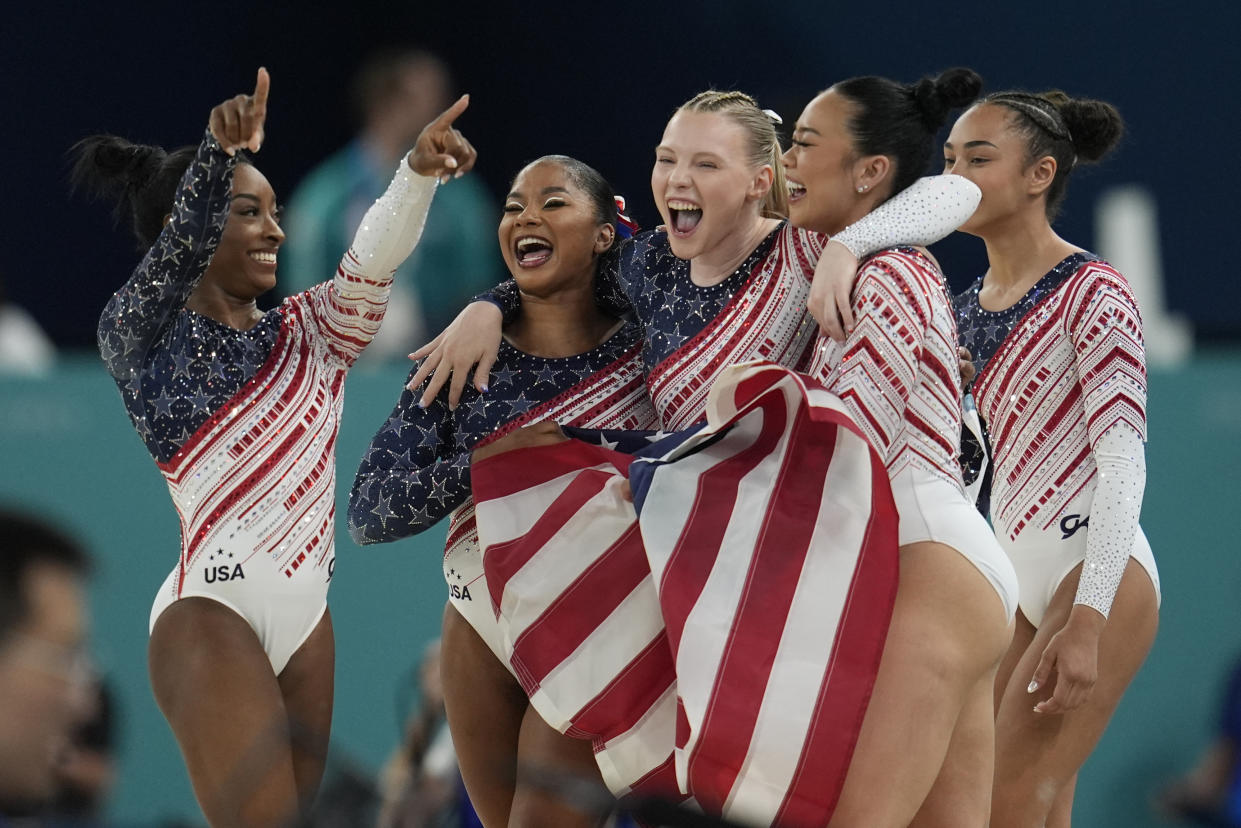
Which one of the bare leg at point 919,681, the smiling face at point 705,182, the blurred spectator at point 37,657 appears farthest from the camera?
the smiling face at point 705,182

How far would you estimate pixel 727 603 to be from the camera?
2.36m

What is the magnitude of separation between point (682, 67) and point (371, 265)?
3809 millimetres

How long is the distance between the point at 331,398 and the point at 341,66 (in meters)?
3.66

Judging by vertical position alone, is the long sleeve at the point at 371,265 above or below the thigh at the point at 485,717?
above

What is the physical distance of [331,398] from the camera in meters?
3.07

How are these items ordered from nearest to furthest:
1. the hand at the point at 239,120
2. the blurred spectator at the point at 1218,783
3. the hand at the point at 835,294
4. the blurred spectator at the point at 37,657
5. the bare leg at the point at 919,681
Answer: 1. the blurred spectator at the point at 37,657
2. the bare leg at the point at 919,681
3. the hand at the point at 835,294
4. the hand at the point at 239,120
5. the blurred spectator at the point at 1218,783

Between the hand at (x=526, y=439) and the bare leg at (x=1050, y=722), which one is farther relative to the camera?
the bare leg at (x=1050, y=722)

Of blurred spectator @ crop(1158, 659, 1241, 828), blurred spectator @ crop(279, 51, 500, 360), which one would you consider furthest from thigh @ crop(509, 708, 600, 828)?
blurred spectator @ crop(279, 51, 500, 360)

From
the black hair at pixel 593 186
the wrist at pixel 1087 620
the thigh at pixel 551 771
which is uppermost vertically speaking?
the black hair at pixel 593 186

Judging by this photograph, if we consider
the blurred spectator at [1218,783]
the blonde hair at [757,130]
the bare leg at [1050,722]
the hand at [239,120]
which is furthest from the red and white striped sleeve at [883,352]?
the blurred spectator at [1218,783]

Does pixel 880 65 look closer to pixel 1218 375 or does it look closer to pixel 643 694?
pixel 1218 375

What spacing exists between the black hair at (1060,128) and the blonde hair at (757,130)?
536mm

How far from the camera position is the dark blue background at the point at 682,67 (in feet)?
20.3

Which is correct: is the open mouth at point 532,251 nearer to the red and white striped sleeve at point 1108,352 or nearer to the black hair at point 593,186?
the black hair at point 593,186
